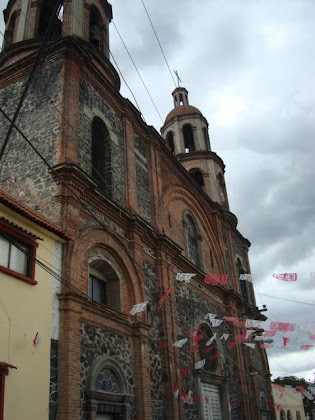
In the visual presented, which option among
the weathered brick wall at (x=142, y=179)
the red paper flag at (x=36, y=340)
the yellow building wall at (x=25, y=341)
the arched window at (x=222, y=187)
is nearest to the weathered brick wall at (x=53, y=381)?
the yellow building wall at (x=25, y=341)

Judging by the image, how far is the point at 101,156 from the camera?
15828mm

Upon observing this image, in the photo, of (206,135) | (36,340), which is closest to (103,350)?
(36,340)

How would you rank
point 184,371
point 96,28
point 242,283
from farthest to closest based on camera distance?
1. point 242,283
2. point 96,28
3. point 184,371

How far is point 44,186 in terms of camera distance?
40.9 ft

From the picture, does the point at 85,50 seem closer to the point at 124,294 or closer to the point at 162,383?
the point at 124,294

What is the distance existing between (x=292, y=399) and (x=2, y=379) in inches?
1156

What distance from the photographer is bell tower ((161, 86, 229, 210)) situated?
27812 millimetres

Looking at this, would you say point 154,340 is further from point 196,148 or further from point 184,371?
point 196,148

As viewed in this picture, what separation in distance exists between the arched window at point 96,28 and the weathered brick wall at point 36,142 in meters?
4.66

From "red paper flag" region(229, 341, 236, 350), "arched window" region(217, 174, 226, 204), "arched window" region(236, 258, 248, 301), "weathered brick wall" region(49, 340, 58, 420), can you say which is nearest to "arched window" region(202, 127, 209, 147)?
"arched window" region(217, 174, 226, 204)

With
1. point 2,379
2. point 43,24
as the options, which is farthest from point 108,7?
point 2,379

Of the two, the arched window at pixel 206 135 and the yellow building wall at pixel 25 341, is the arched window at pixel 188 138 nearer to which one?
the arched window at pixel 206 135

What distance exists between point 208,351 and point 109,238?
8.48m

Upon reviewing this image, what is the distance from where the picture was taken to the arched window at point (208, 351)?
1838 cm
